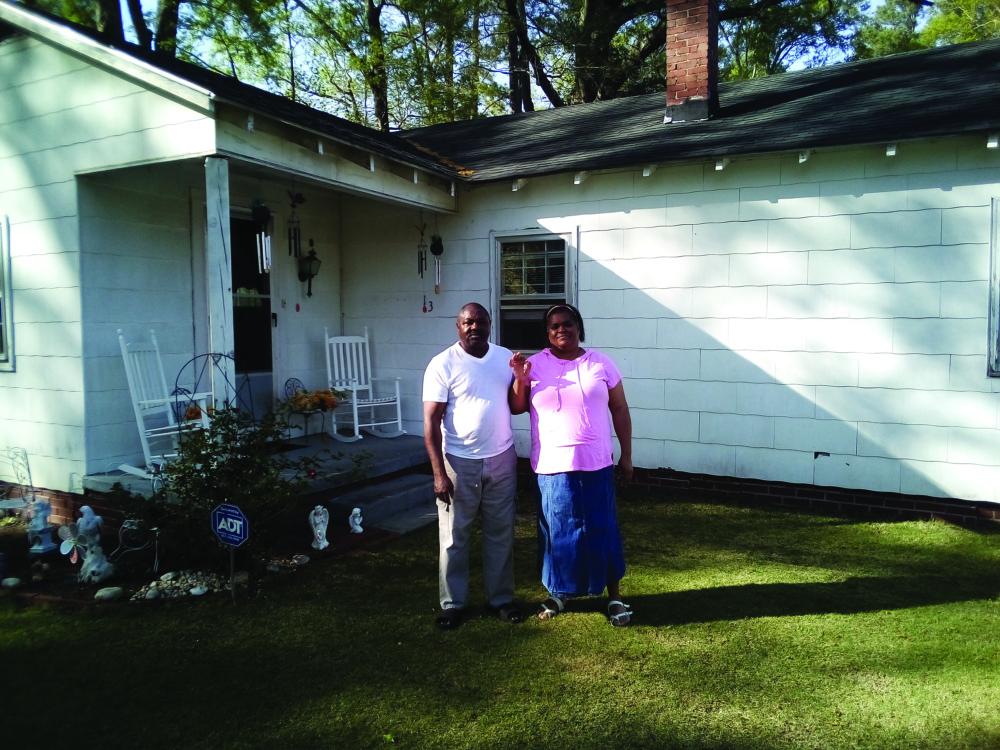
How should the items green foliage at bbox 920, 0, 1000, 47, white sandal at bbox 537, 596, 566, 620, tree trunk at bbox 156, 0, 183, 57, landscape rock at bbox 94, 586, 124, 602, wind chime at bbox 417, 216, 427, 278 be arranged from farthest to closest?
tree trunk at bbox 156, 0, 183, 57 → green foliage at bbox 920, 0, 1000, 47 → wind chime at bbox 417, 216, 427, 278 → landscape rock at bbox 94, 586, 124, 602 → white sandal at bbox 537, 596, 566, 620

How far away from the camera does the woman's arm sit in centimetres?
336

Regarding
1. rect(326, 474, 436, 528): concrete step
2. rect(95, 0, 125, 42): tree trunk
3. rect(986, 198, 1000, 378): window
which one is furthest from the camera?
rect(95, 0, 125, 42): tree trunk

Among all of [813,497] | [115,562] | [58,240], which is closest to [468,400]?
[115,562]

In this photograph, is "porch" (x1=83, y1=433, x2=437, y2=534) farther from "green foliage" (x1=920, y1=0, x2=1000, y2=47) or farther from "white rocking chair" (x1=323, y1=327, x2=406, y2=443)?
"green foliage" (x1=920, y1=0, x2=1000, y2=47)

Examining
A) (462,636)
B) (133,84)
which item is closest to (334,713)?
(462,636)

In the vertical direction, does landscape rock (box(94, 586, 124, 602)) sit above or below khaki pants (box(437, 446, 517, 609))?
below

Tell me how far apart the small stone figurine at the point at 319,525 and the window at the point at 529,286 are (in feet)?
9.60

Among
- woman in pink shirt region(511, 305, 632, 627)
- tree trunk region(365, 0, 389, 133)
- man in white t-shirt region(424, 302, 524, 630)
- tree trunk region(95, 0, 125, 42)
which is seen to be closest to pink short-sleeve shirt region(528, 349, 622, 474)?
woman in pink shirt region(511, 305, 632, 627)

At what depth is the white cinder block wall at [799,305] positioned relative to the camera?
16.7 ft

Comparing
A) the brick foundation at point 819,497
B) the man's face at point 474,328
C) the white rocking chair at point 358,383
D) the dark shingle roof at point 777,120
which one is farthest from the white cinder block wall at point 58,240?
the brick foundation at point 819,497

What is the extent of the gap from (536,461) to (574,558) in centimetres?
50

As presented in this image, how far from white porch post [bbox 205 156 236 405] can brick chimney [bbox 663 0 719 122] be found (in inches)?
180

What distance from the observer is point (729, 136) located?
598 centimetres

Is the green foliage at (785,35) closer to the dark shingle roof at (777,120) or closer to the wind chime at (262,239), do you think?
the dark shingle roof at (777,120)
